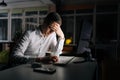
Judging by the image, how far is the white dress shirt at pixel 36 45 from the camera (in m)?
1.67

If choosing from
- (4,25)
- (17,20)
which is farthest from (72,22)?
(4,25)

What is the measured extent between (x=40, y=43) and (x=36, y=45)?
0.24 feet

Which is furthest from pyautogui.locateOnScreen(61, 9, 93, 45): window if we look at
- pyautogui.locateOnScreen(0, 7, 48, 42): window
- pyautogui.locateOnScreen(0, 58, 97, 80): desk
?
pyautogui.locateOnScreen(0, 58, 97, 80): desk

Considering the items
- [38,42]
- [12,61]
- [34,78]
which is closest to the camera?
[34,78]

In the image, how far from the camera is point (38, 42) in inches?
75.4

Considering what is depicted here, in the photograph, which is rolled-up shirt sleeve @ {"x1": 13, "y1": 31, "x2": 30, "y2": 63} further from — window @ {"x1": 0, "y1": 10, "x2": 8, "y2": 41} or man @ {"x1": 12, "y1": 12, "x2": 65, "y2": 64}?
window @ {"x1": 0, "y1": 10, "x2": 8, "y2": 41}

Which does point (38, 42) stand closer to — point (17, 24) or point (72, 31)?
point (72, 31)

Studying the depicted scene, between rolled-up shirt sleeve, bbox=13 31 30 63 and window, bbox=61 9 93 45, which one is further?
window, bbox=61 9 93 45

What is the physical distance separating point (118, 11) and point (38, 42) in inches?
276

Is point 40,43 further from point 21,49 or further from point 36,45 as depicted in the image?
point 21,49

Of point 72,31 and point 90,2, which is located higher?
point 90,2

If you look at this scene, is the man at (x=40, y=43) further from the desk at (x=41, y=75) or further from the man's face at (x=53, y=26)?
the desk at (x=41, y=75)

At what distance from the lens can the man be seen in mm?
1552

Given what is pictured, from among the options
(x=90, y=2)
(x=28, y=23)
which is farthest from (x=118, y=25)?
(x=28, y=23)
